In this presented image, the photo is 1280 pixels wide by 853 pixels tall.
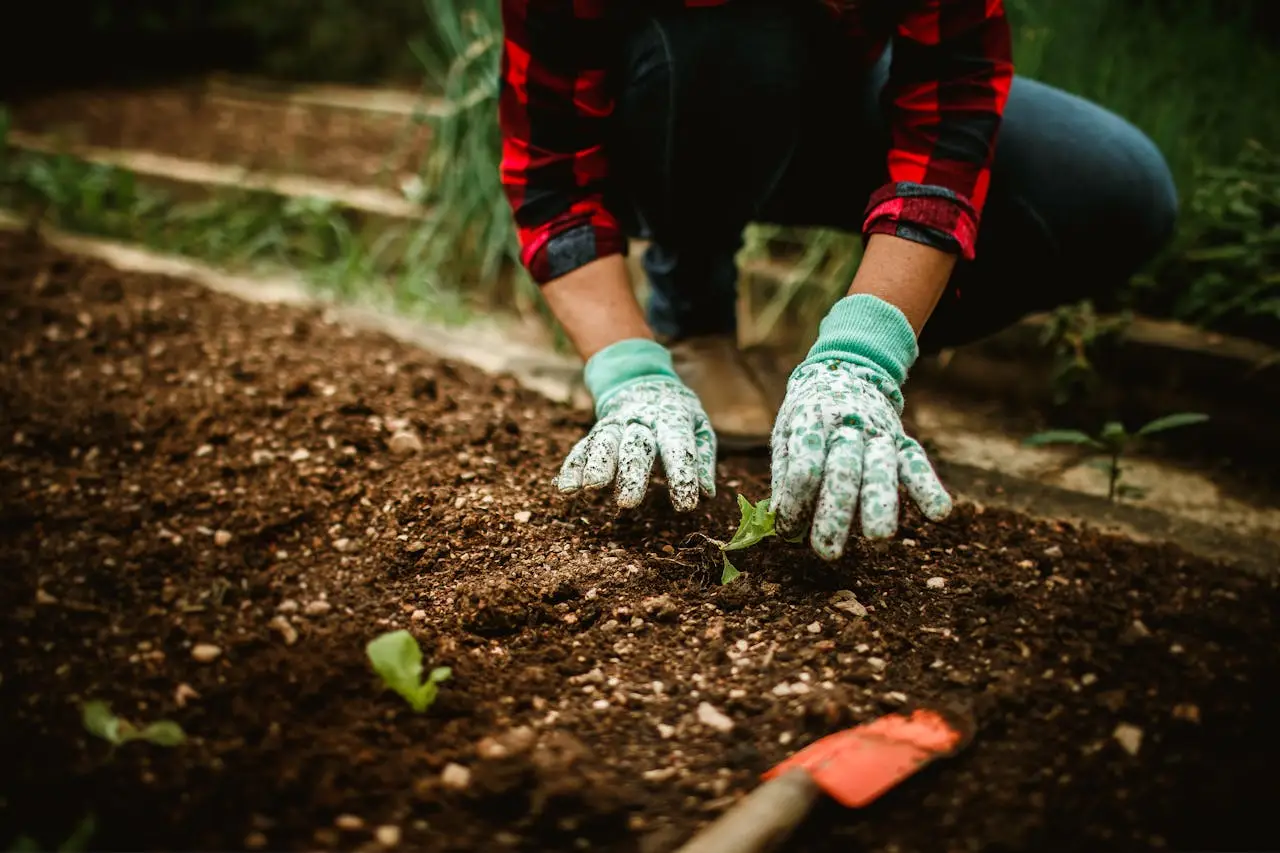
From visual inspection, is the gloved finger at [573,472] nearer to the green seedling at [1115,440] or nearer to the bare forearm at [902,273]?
the bare forearm at [902,273]

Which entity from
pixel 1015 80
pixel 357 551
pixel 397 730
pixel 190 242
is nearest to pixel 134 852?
pixel 397 730

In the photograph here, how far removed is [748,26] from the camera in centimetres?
126

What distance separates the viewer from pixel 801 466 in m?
0.98

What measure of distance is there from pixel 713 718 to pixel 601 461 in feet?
1.10

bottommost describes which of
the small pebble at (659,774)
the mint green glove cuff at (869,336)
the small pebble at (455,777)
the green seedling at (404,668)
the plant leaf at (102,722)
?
the small pebble at (455,777)

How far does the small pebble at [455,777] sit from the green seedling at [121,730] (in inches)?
9.6

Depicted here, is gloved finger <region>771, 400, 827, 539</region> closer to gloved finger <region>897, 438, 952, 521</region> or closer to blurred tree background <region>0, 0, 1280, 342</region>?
gloved finger <region>897, 438, 952, 521</region>

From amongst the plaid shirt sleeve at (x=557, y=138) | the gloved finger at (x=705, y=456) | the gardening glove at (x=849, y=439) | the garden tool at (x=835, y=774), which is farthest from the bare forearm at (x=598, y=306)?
the garden tool at (x=835, y=774)

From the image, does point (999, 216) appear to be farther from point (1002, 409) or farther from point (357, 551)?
point (357, 551)

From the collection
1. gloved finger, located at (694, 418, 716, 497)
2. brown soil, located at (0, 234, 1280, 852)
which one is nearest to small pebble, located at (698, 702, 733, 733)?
brown soil, located at (0, 234, 1280, 852)

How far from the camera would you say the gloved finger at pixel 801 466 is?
0.99 metres

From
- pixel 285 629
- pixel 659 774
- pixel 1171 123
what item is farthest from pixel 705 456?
pixel 1171 123

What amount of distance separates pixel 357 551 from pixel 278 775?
371mm

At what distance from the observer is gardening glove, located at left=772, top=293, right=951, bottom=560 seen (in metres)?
0.97
